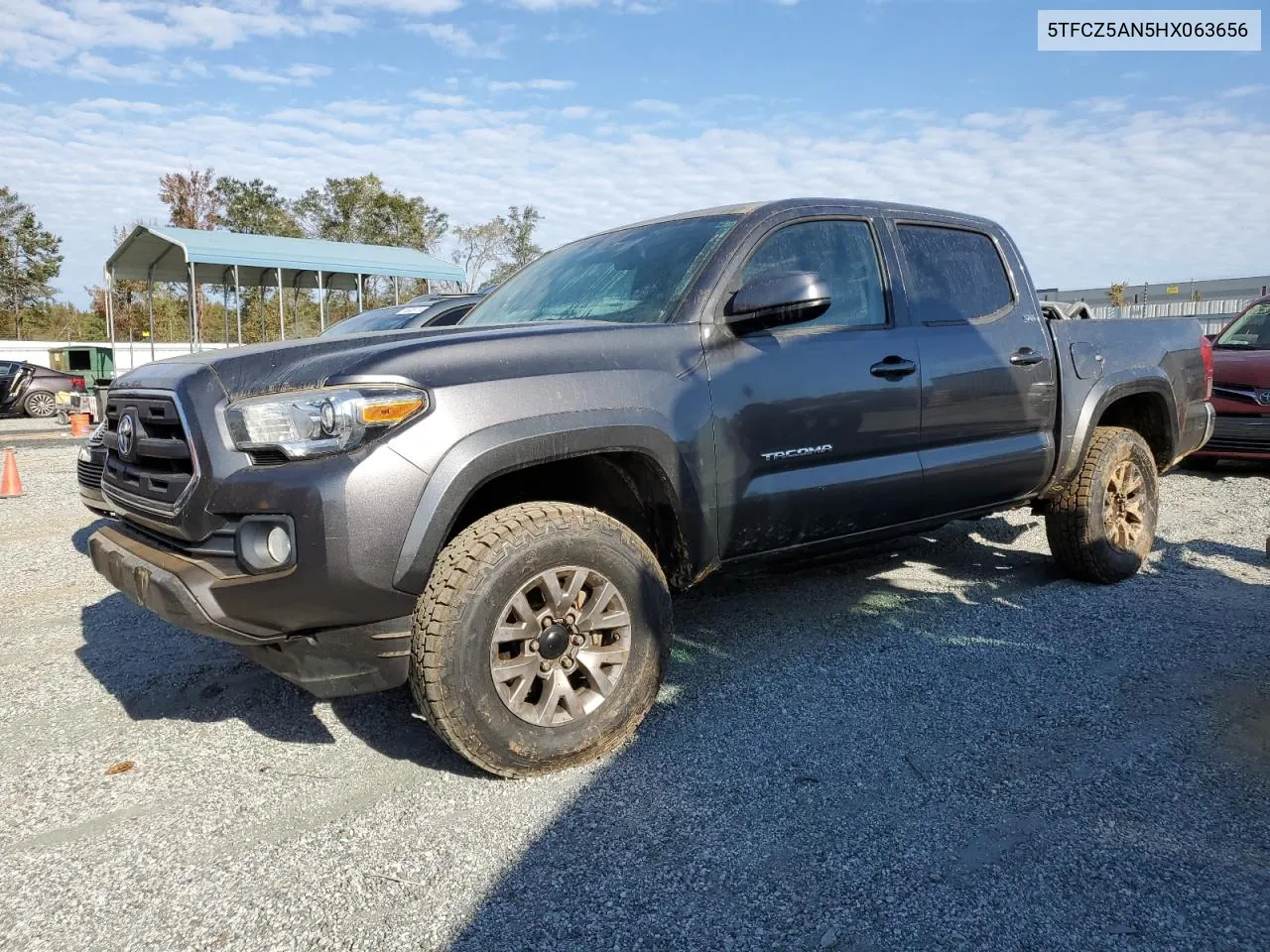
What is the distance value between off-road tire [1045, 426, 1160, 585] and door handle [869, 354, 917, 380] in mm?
1498

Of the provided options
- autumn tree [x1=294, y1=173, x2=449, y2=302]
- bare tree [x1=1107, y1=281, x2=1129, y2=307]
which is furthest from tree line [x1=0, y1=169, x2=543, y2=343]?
bare tree [x1=1107, y1=281, x2=1129, y2=307]

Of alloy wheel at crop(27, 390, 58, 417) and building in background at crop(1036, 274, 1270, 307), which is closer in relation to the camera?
alloy wheel at crop(27, 390, 58, 417)

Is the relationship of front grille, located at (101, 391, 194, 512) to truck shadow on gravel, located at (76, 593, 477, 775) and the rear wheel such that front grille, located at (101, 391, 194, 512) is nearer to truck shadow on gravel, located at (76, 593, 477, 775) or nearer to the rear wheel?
truck shadow on gravel, located at (76, 593, 477, 775)

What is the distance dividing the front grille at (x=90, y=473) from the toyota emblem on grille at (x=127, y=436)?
39cm

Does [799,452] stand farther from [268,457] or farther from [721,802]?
[268,457]

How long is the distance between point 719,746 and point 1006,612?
6.68 ft

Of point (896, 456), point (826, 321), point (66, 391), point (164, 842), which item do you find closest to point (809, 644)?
point (896, 456)

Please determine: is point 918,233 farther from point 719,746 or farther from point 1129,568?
point 719,746

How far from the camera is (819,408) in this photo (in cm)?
329

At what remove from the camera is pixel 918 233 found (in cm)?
405

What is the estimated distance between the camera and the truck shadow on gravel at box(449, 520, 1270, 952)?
2.00 metres

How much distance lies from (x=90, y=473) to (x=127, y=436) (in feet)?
2.13

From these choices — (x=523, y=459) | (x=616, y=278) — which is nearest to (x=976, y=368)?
(x=616, y=278)

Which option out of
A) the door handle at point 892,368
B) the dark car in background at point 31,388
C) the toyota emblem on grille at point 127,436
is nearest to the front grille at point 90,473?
the toyota emblem on grille at point 127,436
